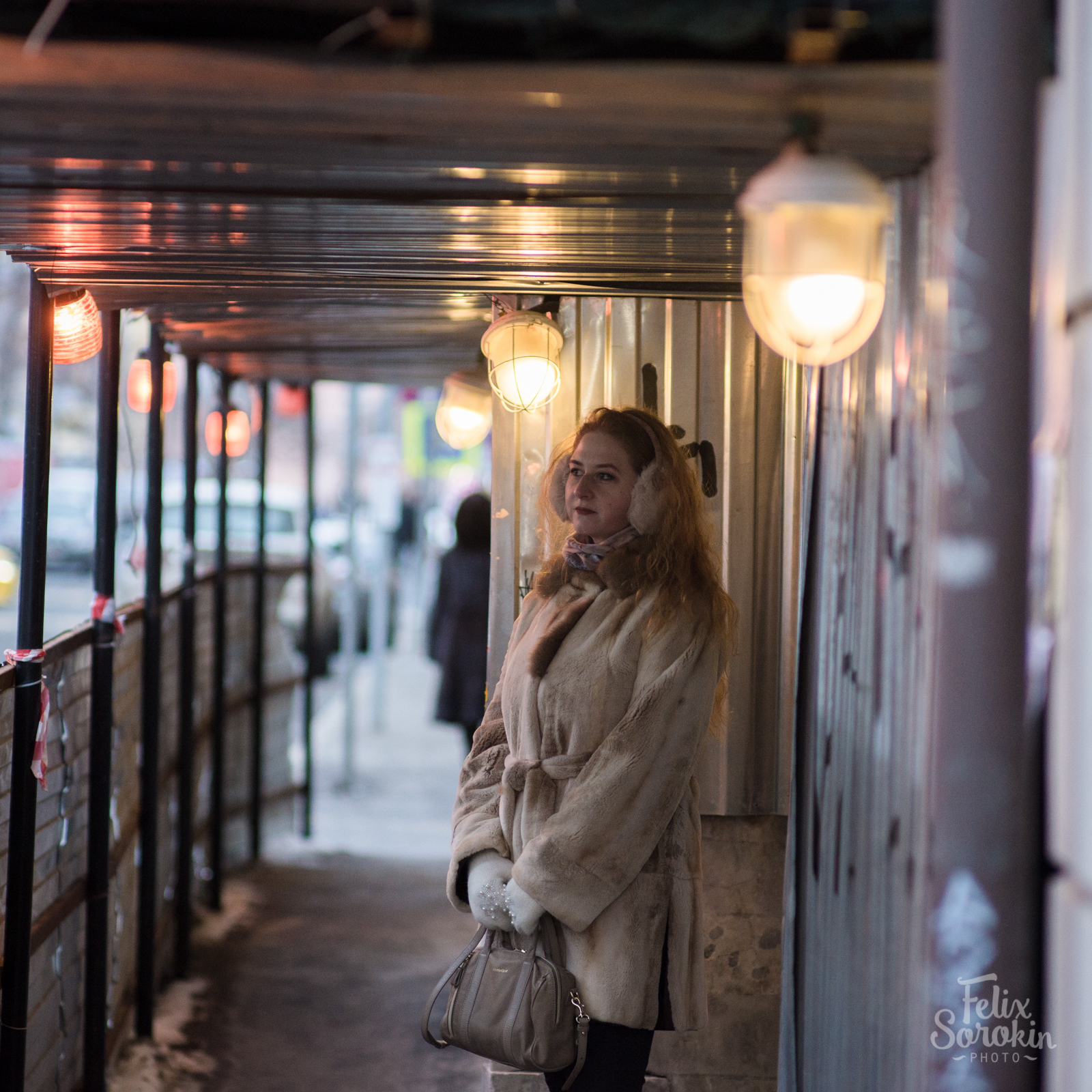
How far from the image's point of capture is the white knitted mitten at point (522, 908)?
2.77 metres

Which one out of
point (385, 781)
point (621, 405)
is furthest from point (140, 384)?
point (621, 405)

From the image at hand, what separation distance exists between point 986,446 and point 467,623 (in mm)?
5681

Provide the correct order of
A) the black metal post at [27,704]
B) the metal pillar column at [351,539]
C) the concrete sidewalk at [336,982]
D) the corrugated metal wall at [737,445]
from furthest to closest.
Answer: the metal pillar column at [351,539]
the concrete sidewalk at [336,982]
the corrugated metal wall at [737,445]
the black metal post at [27,704]

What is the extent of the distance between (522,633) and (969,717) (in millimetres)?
1477

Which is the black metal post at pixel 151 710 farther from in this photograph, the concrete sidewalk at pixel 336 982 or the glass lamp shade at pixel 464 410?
the glass lamp shade at pixel 464 410

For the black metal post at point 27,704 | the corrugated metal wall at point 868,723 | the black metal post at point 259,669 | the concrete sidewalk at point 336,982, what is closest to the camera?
the corrugated metal wall at point 868,723

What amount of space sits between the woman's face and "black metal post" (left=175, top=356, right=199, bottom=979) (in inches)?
127

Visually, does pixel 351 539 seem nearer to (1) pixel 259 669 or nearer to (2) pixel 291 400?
(2) pixel 291 400

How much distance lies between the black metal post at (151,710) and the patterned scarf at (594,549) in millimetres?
2686

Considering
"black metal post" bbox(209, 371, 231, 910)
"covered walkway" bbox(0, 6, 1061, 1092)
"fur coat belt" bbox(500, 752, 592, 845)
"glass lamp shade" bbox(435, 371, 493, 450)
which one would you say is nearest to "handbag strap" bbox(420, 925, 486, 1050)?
"fur coat belt" bbox(500, 752, 592, 845)

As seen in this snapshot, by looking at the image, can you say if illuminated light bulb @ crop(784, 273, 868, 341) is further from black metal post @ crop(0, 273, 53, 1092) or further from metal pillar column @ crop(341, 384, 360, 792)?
metal pillar column @ crop(341, 384, 360, 792)

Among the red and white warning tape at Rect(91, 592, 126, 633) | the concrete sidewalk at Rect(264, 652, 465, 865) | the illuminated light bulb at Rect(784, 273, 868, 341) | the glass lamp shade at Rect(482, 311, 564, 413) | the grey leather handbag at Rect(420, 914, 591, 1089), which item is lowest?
the concrete sidewalk at Rect(264, 652, 465, 865)

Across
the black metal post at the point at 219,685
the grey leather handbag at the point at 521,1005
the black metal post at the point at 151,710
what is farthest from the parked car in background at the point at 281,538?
the grey leather handbag at the point at 521,1005

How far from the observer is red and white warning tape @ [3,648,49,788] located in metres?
3.42
